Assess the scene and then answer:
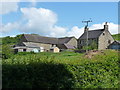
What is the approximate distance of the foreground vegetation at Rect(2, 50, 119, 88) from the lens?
669cm

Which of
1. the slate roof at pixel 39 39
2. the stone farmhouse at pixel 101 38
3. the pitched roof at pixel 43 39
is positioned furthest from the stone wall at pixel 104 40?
the slate roof at pixel 39 39

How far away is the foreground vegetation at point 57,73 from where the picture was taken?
6688mm

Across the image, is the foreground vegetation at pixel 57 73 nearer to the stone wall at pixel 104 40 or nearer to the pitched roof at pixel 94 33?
the stone wall at pixel 104 40

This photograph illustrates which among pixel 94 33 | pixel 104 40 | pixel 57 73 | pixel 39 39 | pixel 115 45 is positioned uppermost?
pixel 94 33

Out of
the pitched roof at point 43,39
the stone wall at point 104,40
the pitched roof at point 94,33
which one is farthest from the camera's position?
the pitched roof at point 43,39

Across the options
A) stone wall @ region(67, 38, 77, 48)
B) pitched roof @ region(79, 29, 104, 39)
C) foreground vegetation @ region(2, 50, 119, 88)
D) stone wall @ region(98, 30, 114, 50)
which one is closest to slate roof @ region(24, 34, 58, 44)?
stone wall @ region(67, 38, 77, 48)

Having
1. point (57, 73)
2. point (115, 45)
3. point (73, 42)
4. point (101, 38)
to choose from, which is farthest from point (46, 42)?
point (57, 73)

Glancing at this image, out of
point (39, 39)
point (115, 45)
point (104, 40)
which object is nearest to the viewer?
point (115, 45)

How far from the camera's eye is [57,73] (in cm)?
796

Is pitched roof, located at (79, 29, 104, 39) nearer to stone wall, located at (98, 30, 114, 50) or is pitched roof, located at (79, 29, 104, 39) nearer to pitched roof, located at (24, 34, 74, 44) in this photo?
stone wall, located at (98, 30, 114, 50)

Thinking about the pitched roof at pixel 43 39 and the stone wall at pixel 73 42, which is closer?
the pitched roof at pixel 43 39

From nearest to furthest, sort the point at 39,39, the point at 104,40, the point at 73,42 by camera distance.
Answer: the point at 104,40 → the point at 39,39 → the point at 73,42

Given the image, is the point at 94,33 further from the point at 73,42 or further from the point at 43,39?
the point at 43,39

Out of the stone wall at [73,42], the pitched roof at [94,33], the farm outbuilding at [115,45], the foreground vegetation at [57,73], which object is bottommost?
the foreground vegetation at [57,73]
